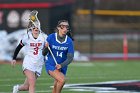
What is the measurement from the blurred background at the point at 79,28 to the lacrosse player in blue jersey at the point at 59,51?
36.6 feet

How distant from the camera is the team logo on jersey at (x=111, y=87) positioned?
49.4ft

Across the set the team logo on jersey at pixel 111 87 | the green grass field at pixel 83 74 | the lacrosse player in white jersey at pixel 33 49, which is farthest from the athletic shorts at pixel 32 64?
the team logo on jersey at pixel 111 87

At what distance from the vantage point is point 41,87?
15539mm

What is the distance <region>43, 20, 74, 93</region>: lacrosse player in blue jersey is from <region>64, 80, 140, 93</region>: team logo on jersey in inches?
102

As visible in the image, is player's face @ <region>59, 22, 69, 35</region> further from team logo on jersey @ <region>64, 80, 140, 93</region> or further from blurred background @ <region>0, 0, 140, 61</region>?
blurred background @ <region>0, 0, 140, 61</region>

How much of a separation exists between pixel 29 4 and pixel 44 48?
47.0 feet

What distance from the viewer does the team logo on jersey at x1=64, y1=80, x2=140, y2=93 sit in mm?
15055

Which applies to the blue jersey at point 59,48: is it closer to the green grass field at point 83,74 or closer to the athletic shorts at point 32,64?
the athletic shorts at point 32,64

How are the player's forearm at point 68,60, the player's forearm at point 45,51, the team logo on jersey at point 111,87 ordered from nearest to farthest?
the player's forearm at point 68,60
the player's forearm at point 45,51
the team logo on jersey at point 111,87

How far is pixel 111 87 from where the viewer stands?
1568 centimetres

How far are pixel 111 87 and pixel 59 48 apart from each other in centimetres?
357

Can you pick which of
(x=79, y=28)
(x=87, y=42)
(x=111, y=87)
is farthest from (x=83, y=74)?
(x=79, y=28)

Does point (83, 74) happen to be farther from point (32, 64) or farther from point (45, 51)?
point (45, 51)

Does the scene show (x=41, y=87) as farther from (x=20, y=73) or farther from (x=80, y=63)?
(x=80, y=63)
